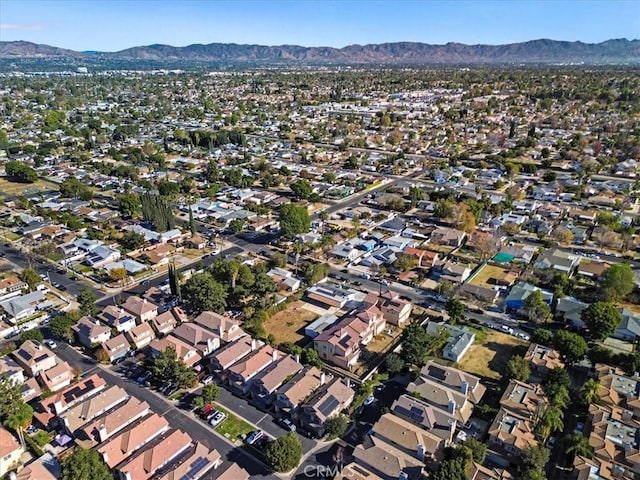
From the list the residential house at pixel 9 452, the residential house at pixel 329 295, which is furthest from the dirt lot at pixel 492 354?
the residential house at pixel 9 452

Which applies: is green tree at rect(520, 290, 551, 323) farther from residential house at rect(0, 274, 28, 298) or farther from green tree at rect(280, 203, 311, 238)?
residential house at rect(0, 274, 28, 298)

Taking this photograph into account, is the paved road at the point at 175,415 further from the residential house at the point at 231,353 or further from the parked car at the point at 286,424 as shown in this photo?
the residential house at the point at 231,353

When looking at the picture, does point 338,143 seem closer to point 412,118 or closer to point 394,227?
point 412,118

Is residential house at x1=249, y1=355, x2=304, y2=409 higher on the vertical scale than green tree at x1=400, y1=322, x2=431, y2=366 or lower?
lower

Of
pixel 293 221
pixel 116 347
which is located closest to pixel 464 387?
pixel 116 347

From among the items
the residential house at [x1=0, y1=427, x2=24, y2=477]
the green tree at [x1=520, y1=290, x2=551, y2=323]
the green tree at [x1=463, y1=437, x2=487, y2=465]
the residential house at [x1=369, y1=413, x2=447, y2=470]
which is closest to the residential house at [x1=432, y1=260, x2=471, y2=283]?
the green tree at [x1=520, y1=290, x2=551, y2=323]

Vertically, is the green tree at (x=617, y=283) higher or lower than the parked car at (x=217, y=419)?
higher
